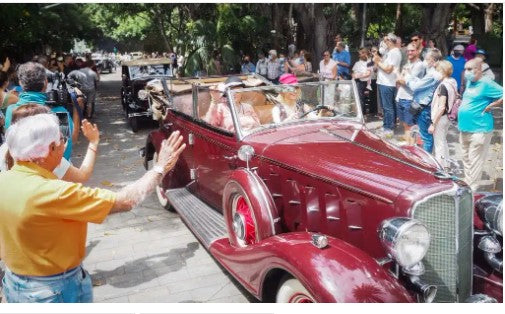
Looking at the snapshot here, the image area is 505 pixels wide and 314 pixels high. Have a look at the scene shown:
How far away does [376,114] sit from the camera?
36.0ft

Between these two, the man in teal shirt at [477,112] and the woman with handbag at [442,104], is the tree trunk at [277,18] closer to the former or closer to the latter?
the woman with handbag at [442,104]

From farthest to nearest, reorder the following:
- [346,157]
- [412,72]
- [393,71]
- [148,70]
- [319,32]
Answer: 1. [319,32]
2. [148,70]
3. [393,71]
4. [412,72]
5. [346,157]

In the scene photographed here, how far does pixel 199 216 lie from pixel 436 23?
16.5 m

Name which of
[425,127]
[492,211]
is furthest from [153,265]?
[425,127]

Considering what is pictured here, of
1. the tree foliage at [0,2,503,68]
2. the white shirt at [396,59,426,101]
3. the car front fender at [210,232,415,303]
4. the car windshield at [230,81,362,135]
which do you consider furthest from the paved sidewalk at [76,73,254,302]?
the tree foliage at [0,2,503,68]

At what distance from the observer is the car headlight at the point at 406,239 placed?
8.09 feet

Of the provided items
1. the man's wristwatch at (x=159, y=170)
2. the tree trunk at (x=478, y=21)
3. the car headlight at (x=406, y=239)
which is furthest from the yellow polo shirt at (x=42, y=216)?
the tree trunk at (x=478, y=21)

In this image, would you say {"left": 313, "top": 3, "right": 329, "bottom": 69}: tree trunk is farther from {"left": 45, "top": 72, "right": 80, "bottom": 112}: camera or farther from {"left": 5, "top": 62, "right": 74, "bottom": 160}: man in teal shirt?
{"left": 5, "top": 62, "right": 74, "bottom": 160}: man in teal shirt

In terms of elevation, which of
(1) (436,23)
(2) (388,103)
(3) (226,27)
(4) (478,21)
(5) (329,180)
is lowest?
(5) (329,180)

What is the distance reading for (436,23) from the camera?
17.8 meters

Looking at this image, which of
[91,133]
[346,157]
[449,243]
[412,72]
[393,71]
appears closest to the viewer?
[449,243]

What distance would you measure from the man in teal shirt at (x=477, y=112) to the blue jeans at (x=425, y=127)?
0.96 m

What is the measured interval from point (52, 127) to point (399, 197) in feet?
6.43

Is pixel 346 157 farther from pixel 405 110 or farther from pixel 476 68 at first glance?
pixel 405 110
